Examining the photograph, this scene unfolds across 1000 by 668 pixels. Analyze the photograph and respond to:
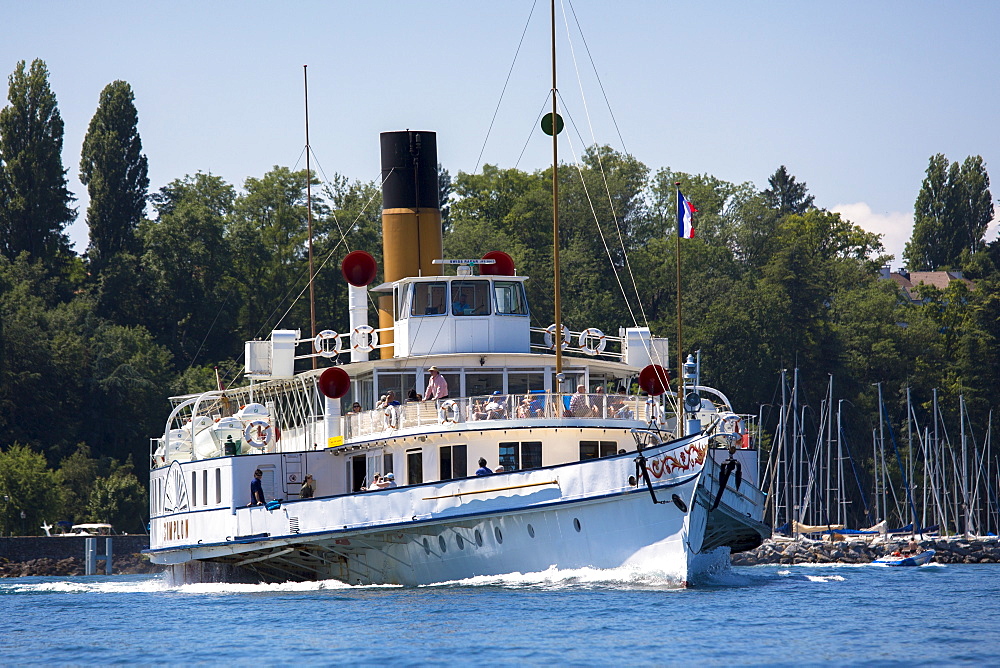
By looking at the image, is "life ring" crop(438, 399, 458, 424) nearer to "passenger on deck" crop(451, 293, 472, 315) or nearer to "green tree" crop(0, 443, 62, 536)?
"passenger on deck" crop(451, 293, 472, 315)

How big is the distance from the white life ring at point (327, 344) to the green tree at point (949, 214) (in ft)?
268

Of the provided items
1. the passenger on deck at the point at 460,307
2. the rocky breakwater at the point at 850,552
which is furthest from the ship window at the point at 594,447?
the rocky breakwater at the point at 850,552

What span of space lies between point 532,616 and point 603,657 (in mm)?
3851

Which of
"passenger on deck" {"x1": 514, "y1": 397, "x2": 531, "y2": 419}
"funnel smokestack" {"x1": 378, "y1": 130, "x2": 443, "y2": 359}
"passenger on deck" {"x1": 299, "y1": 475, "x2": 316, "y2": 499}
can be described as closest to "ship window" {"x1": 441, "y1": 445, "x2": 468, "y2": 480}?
"passenger on deck" {"x1": 514, "y1": 397, "x2": 531, "y2": 419}

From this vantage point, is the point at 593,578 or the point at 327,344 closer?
the point at 593,578

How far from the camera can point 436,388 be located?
31.5 m

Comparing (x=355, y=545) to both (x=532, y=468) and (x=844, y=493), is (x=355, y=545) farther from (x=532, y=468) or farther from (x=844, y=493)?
(x=844, y=493)

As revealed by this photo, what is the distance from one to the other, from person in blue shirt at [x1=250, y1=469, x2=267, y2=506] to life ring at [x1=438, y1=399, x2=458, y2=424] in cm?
454

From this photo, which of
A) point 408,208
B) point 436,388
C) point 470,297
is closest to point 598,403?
point 436,388

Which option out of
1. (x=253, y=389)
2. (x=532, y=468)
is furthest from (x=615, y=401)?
(x=253, y=389)

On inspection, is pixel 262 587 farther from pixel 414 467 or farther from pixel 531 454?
pixel 531 454

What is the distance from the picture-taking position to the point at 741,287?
79562mm

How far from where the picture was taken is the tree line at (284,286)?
236 ft

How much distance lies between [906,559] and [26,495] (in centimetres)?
3410
